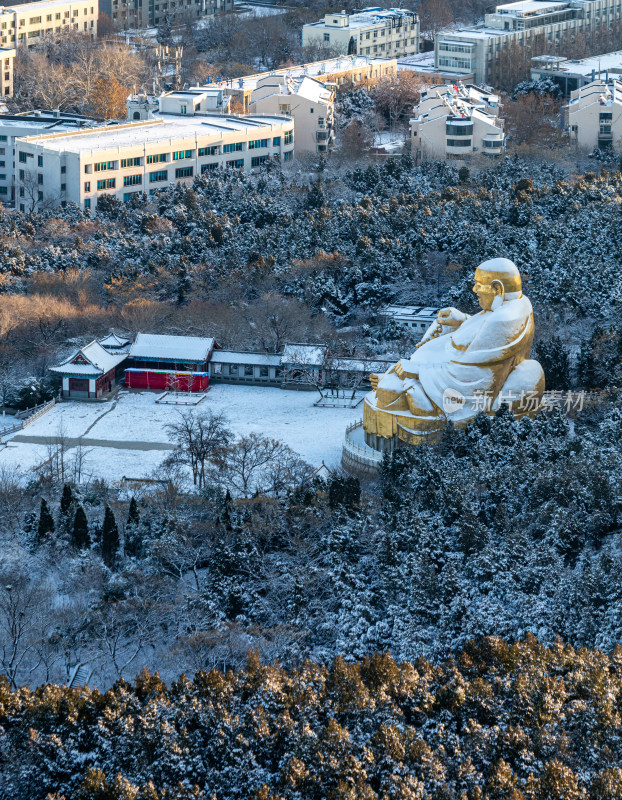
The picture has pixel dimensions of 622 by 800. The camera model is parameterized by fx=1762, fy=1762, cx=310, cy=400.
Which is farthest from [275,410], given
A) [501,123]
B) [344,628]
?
[501,123]

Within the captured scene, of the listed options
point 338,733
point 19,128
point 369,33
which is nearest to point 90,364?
point 338,733

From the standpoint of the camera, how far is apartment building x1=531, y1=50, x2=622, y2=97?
78.6 meters

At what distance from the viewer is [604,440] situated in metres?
39.5

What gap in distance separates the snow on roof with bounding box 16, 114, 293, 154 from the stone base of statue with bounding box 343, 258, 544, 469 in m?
25.4

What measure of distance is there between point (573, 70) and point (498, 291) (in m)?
43.7

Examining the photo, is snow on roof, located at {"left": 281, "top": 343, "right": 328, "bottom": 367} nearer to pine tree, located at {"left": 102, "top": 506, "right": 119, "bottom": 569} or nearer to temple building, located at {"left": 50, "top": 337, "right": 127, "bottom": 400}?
temple building, located at {"left": 50, "top": 337, "right": 127, "bottom": 400}

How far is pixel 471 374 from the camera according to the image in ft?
130

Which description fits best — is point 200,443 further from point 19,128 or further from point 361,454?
point 19,128

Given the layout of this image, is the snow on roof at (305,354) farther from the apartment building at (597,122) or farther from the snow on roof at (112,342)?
the apartment building at (597,122)

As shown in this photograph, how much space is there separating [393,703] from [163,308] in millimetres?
22943

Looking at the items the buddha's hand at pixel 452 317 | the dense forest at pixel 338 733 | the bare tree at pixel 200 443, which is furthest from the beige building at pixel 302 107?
the dense forest at pixel 338 733

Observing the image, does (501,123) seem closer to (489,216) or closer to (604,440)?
(489,216)

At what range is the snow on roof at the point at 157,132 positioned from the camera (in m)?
64.1

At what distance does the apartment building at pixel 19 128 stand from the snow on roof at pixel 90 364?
68.3ft
